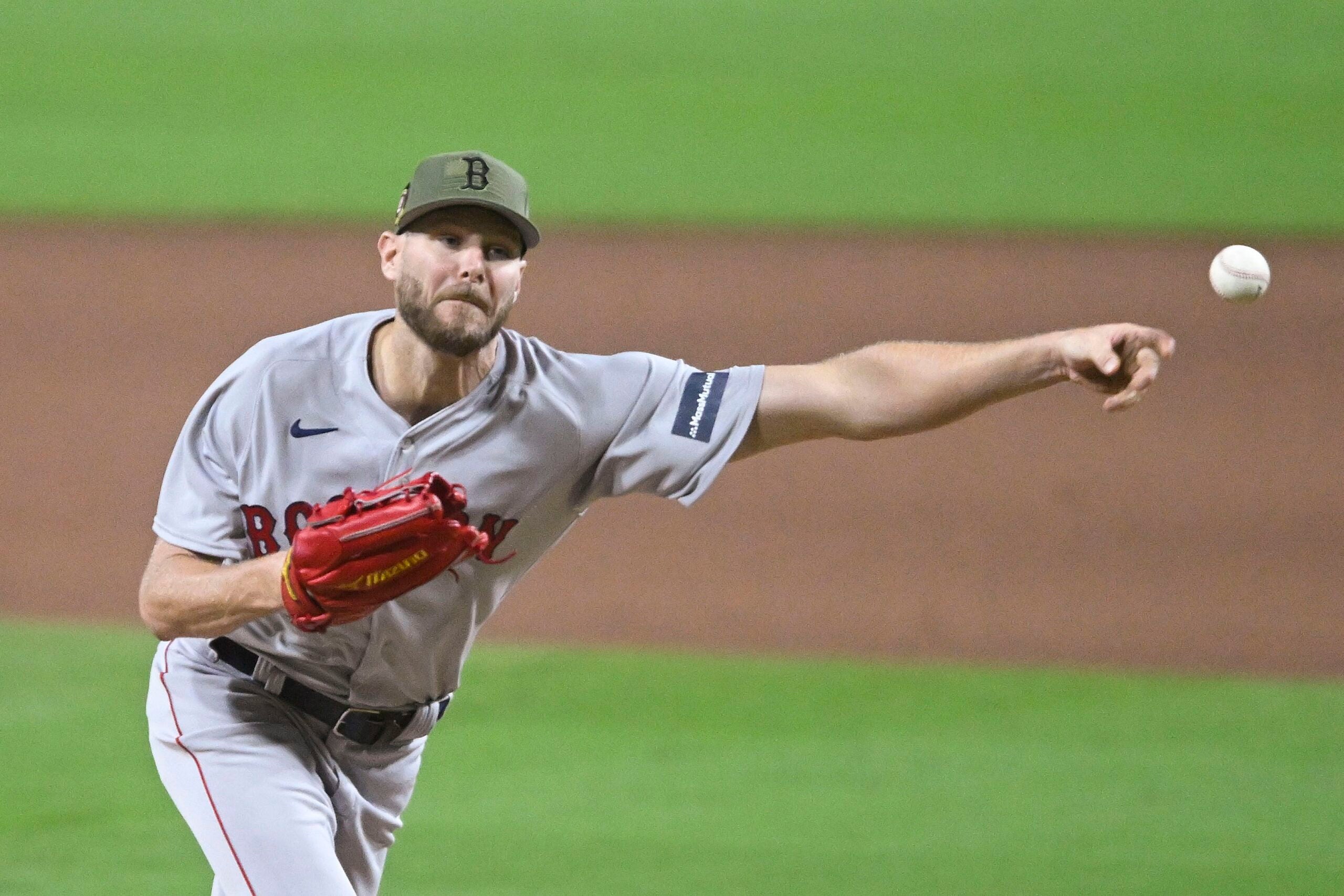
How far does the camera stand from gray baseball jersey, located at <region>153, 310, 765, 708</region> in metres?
3.42

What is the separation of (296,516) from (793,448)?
5.78 metres

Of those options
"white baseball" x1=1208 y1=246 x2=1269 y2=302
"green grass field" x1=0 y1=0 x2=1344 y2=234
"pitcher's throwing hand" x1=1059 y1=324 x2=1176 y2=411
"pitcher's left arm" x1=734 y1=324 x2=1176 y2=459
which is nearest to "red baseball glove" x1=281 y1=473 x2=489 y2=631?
"pitcher's left arm" x1=734 y1=324 x2=1176 y2=459

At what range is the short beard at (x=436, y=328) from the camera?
3.34 meters

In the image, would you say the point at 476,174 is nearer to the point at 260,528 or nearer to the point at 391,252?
the point at 391,252

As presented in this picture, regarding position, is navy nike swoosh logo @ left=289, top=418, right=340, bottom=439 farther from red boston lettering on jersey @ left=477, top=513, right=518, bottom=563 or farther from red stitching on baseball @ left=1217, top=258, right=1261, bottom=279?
red stitching on baseball @ left=1217, top=258, right=1261, bottom=279

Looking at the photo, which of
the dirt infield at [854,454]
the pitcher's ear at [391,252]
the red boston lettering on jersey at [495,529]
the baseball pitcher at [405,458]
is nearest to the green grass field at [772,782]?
the dirt infield at [854,454]

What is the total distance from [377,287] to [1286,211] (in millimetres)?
5689

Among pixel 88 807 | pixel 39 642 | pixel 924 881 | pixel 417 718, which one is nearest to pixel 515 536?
pixel 417 718

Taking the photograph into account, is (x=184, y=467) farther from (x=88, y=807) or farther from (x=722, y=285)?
(x=722, y=285)

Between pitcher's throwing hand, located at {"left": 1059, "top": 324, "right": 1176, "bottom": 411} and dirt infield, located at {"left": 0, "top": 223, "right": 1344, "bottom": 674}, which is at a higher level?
dirt infield, located at {"left": 0, "top": 223, "right": 1344, "bottom": 674}

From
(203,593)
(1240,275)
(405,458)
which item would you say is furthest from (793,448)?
(203,593)

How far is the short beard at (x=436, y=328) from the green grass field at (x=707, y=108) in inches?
298

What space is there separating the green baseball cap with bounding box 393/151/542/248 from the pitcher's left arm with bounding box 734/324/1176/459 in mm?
658

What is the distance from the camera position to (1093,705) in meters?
7.07
